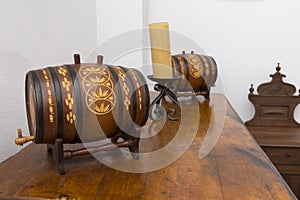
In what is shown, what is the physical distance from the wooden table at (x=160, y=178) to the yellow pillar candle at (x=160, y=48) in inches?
10.6

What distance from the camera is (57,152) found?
2.16 ft

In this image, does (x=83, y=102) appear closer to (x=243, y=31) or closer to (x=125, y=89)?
(x=125, y=89)

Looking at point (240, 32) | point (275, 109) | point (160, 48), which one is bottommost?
point (275, 109)

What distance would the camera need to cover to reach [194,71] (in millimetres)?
1341

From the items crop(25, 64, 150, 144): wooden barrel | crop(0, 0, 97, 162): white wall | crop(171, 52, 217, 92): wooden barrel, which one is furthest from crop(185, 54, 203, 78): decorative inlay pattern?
crop(25, 64, 150, 144): wooden barrel

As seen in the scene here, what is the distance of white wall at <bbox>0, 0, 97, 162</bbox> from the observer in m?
0.89

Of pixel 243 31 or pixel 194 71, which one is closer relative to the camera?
pixel 194 71

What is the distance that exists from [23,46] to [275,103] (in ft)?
5.09

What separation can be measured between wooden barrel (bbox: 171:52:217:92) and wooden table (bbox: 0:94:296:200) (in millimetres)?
511

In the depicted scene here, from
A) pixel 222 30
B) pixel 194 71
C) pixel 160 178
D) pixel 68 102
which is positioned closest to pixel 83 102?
pixel 68 102

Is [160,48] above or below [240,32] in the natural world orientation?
below

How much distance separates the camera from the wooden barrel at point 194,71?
1311mm

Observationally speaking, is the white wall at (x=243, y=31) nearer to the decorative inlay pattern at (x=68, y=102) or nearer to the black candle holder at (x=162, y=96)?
the black candle holder at (x=162, y=96)

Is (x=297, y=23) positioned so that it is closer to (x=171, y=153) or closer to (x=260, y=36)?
(x=260, y=36)
